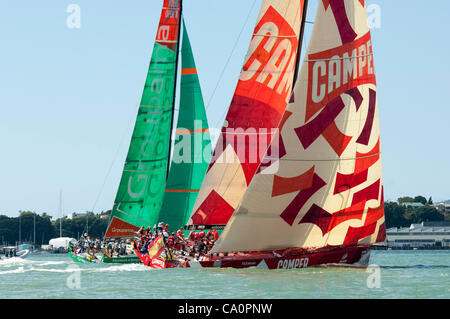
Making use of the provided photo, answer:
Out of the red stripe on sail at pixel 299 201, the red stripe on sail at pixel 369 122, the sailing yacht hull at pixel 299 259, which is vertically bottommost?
the sailing yacht hull at pixel 299 259

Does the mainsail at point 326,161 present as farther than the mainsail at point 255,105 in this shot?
No

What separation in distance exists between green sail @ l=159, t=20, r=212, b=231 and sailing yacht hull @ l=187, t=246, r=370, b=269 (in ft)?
37.7

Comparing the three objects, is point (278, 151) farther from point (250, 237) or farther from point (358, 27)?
point (358, 27)

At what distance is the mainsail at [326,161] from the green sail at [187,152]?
11.9 metres

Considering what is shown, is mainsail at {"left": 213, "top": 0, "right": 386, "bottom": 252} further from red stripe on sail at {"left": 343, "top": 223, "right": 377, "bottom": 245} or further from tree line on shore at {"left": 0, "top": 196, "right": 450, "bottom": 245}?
tree line on shore at {"left": 0, "top": 196, "right": 450, "bottom": 245}

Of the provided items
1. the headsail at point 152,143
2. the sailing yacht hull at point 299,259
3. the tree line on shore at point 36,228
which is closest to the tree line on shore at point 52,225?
the tree line on shore at point 36,228

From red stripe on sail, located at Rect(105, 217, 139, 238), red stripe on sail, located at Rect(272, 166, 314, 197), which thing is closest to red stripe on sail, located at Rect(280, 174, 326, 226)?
red stripe on sail, located at Rect(272, 166, 314, 197)

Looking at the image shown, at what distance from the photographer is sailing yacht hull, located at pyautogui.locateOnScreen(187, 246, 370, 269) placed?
28484 mm

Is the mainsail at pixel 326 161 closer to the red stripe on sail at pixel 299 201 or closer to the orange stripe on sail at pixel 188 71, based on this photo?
the red stripe on sail at pixel 299 201

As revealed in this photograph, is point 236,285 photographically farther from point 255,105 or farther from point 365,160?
point 255,105

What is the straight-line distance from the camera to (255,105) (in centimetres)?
3278

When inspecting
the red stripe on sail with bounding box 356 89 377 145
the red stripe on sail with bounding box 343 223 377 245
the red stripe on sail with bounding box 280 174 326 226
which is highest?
the red stripe on sail with bounding box 356 89 377 145

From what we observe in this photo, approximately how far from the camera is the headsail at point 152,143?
4378cm

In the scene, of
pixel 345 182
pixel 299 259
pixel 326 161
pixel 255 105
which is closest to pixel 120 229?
pixel 255 105
